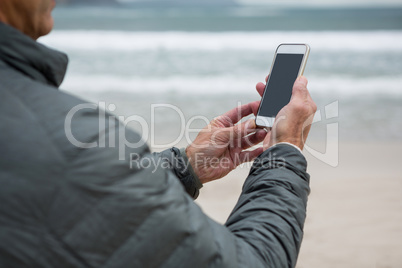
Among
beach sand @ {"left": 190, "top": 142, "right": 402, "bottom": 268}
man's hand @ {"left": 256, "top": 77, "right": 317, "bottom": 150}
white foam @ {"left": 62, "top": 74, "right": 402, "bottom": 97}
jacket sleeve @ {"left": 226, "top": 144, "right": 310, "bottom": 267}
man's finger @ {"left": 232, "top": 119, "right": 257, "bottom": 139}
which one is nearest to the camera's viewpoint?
jacket sleeve @ {"left": 226, "top": 144, "right": 310, "bottom": 267}

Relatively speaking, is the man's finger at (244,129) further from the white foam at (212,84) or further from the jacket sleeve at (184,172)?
the white foam at (212,84)

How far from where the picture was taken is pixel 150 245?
0.80m

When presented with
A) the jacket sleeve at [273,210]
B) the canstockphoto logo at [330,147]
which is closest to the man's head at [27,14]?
the jacket sleeve at [273,210]

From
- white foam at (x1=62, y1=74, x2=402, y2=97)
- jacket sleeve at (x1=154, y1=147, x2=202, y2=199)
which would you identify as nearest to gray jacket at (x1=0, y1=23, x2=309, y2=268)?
jacket sleeve at (x1=154, y1=147, x2=202, y2=199)

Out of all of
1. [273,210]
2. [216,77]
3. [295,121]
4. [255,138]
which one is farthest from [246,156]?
[216,77]

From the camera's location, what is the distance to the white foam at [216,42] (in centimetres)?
1279

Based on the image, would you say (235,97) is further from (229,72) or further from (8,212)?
(8,212)

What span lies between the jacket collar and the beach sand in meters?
2.57

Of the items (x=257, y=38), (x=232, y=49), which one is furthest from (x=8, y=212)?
(x=257, y=38)

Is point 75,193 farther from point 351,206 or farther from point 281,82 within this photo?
point 351,206

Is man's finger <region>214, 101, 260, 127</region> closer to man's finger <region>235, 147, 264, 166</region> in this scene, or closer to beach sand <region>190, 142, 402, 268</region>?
man's finger <region>235, 147, 264, 166</region>

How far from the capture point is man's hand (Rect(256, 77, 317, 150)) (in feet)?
4.18

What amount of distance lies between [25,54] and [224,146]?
122 cm

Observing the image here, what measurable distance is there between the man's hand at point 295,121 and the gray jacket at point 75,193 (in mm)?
452
